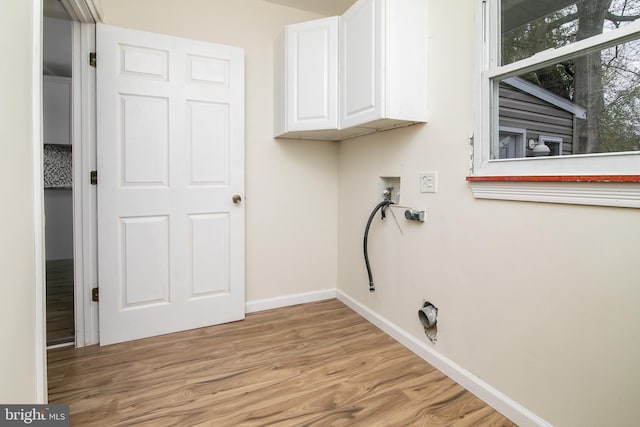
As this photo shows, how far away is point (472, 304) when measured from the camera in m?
1.58

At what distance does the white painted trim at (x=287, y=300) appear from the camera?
2.57m

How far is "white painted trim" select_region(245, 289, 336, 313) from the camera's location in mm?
2574

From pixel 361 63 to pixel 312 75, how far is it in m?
0.44

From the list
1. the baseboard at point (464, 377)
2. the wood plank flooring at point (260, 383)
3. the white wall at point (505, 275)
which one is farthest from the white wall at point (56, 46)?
the baseboard at point (464, 377)

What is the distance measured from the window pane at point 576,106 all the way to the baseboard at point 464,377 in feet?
3.57

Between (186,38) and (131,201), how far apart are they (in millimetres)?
1186

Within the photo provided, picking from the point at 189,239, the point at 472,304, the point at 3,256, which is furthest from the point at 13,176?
the point at 472,304

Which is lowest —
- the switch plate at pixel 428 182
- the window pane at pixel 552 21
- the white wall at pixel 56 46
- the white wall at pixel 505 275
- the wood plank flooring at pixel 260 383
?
the wood plank flooring at pixel 260 383

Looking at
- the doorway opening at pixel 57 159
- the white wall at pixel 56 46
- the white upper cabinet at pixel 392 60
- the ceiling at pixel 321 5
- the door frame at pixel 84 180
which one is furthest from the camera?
the doorway opening at pixel 57 159

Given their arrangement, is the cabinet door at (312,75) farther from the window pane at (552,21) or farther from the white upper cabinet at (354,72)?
the window pane at (552,21)

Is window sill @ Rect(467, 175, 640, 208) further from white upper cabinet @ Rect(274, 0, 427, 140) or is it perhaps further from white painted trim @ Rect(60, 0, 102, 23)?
white painted trim @ Rect(60, 0, 102, 23)

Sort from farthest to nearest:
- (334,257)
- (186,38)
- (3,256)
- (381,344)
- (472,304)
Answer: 1. (334,257)
2. (186,38)
3. (381,344)
4. (472,304)
5. (3,256)

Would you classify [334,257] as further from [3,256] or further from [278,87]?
[3,256]

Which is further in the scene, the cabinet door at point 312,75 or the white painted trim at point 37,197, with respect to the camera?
the cabinet door at point 312,75
